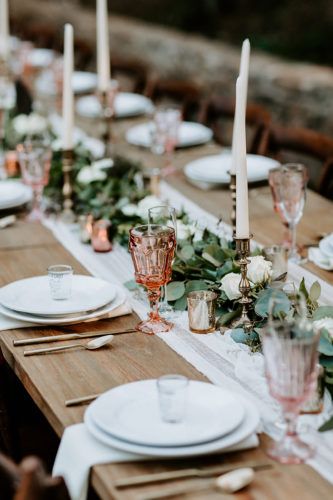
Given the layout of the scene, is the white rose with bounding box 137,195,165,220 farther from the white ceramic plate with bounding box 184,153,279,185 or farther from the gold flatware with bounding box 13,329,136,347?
the gold flatware with bounding box 13,329,136,347

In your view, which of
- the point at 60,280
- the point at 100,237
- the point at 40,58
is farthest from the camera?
the point at 40,58

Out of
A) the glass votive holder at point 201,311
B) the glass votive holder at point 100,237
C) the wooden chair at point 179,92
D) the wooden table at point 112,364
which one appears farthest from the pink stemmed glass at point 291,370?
the wooden chair at point 179,92

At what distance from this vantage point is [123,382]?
1694mm

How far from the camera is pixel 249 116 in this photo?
13.3 feet

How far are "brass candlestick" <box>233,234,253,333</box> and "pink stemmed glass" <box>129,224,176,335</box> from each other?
0.14 meters

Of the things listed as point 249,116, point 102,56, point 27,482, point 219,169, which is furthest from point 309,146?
point 27,482

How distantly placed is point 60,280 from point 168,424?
64 cm

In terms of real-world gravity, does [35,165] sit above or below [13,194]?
above

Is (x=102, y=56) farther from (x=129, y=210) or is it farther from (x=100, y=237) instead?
(x=100, y=237)

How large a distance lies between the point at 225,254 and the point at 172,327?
10.7 inches

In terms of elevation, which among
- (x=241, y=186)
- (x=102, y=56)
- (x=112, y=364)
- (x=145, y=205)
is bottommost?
(x=112, y=364)

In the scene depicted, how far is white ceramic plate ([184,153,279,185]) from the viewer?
309 cm

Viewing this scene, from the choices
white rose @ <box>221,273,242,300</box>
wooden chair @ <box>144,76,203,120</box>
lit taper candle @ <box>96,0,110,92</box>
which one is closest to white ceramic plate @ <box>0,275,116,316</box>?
white rose @ <box>221,273,242,300</box>

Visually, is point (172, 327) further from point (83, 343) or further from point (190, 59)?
Result: point (190, 59)
